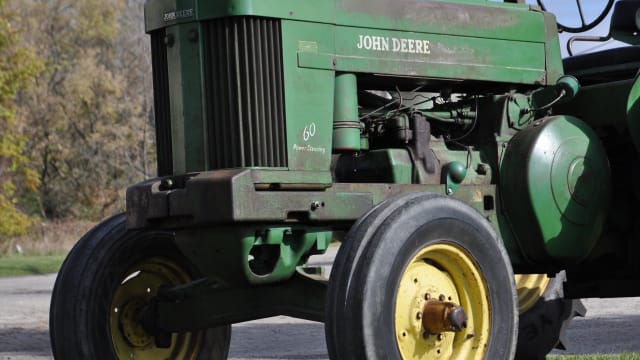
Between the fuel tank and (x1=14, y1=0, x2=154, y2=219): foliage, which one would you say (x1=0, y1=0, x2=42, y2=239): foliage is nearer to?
(x1=14, y1=0, x2=154, y2=219): foliage

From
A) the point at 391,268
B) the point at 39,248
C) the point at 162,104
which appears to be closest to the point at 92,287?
the point at 162,104

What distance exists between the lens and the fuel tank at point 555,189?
6.57 m

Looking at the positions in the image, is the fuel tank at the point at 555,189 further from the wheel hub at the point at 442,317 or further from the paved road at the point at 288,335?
the paved road at the point at 288,335

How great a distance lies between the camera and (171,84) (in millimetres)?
6164

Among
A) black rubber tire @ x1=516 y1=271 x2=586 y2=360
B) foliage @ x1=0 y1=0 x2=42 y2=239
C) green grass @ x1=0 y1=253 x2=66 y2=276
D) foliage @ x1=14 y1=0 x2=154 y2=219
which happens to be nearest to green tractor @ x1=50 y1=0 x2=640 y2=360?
black rubber tire @ x1=516 y1=271 x2=586 y2=360

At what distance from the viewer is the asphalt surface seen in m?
9.21

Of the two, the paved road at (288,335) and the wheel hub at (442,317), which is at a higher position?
the wheel hub at (442,317)

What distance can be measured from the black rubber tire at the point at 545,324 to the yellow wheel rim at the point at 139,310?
253cm

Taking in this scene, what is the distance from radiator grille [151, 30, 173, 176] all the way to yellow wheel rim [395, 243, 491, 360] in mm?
1523

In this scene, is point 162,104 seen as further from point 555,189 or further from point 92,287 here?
point 555,189

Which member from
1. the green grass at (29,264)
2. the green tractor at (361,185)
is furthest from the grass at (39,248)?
the green tractor at (361,185)

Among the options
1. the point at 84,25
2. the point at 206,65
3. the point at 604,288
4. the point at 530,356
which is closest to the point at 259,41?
the point at 206,65

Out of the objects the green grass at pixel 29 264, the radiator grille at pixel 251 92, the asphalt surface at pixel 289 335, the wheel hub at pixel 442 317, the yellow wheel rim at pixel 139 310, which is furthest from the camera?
the green grass at pixel 29 264

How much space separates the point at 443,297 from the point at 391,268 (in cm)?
49
